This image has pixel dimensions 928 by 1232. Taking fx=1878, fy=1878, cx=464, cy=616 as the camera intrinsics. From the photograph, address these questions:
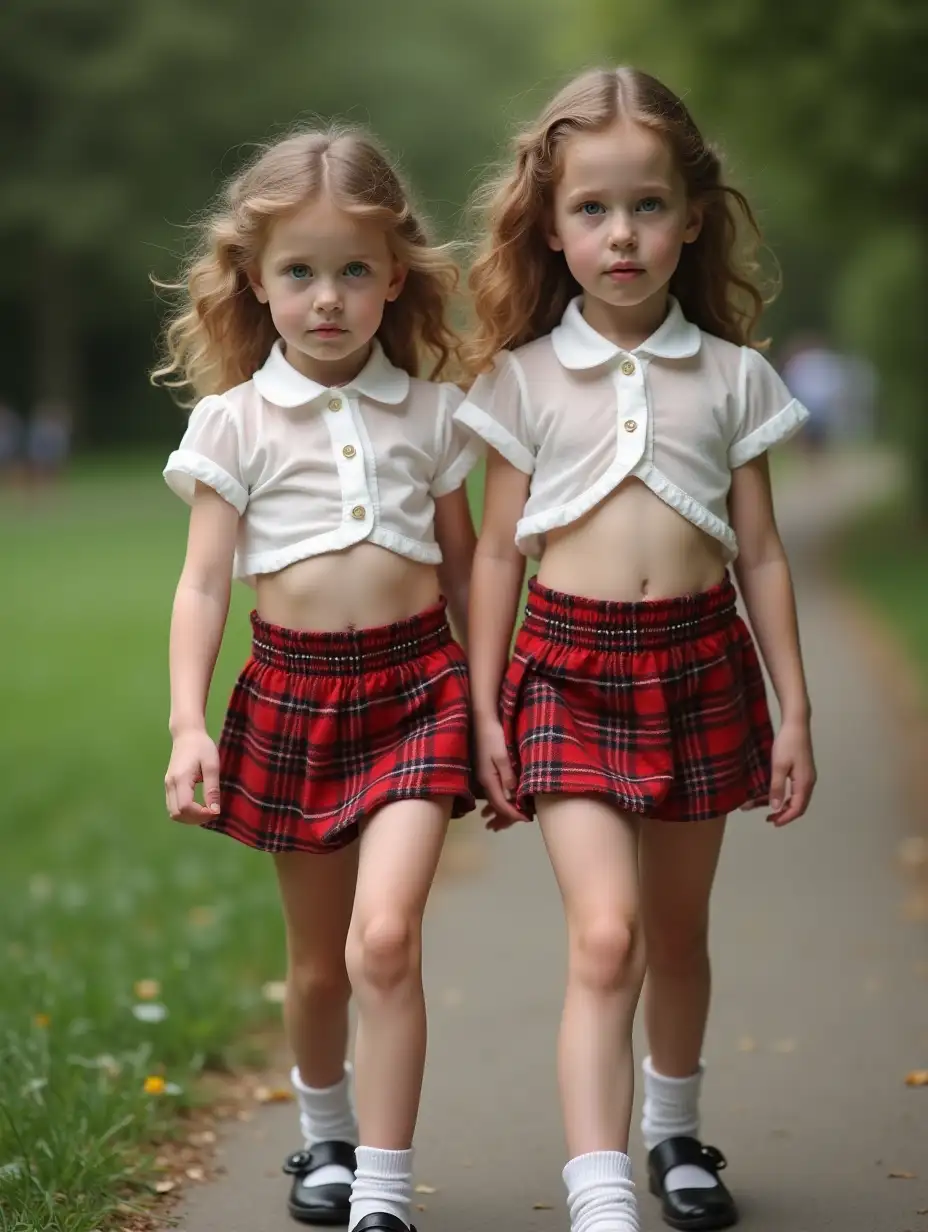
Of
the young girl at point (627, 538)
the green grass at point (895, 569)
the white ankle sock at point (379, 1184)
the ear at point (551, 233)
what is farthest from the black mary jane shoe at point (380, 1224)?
the green grass at point (895, 569)

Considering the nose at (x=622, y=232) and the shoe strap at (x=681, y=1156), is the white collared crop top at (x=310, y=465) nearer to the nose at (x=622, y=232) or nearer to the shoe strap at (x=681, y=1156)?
the nose at (x=622, y=232)

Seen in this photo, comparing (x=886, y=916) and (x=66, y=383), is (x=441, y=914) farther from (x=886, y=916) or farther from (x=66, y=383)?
(x=66, y=383)

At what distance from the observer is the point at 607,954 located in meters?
3.10

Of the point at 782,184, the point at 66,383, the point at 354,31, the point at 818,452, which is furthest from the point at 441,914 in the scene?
the point at 354,31

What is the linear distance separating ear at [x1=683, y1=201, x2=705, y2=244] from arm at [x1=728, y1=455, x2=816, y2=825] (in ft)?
1.42

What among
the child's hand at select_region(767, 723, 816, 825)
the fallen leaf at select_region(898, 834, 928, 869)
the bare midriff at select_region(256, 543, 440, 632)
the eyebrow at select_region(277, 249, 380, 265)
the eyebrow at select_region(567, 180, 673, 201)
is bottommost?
the child's hand at select_region(767, 723, 816, 825)

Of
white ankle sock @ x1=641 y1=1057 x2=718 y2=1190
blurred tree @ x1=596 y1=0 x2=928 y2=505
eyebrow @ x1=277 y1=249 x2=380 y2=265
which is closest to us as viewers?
eyebrow @ x1=277 y1=249 x2=380 y2=265

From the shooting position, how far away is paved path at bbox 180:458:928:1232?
146 inches

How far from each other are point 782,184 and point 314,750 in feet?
44.2

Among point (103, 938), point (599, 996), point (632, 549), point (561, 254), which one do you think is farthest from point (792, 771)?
point (103, 938)

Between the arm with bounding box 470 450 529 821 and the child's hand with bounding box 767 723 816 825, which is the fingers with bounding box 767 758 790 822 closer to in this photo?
the child's hand with bounding box 767 723 816 825

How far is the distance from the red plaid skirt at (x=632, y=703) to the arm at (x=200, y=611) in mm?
540

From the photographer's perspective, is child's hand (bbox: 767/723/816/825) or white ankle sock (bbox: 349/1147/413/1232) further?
child's hand (bbox: 767/723/816/825)

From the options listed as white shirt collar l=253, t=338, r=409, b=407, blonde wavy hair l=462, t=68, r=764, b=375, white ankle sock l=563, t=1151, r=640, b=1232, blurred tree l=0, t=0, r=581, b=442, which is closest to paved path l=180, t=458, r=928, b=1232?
white ankle sock l=563, t=1151, r=640, b=1232
